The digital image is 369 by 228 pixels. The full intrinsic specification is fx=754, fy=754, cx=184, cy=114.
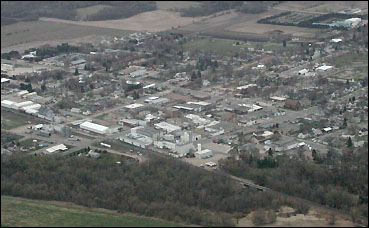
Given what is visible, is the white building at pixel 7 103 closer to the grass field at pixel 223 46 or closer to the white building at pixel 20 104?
the white building at pixel 20 104

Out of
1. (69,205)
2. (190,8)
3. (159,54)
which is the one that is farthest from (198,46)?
(69,205)

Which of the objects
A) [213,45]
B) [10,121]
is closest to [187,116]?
[10,121]

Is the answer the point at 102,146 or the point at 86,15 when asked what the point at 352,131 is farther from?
the point at 86,15

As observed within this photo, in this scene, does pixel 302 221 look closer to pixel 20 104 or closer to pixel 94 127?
pixel 94 127

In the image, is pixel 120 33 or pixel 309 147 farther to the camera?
pixel 120 33

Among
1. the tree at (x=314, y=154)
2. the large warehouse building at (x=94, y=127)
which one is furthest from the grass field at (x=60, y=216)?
the large warehouse building at (x=94, y=127)

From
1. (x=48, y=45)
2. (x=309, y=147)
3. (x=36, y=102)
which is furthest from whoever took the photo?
(x=48, y=45)
